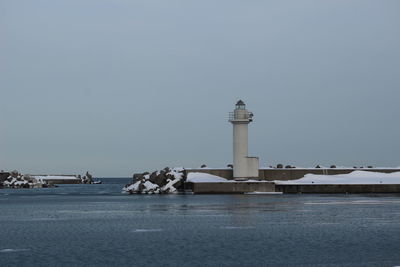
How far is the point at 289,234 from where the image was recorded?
1405 inches

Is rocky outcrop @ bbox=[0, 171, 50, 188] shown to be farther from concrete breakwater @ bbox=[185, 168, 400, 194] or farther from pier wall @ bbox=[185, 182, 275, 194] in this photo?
pier wall @ bbox=[185, 182, 275, 194]

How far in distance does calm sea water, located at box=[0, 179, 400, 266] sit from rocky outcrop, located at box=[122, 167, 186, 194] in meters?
36.7

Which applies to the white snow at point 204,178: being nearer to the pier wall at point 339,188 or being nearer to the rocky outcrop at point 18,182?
the pier wall at point 339,188

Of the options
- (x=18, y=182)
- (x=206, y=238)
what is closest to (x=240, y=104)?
(x=206, y=238)

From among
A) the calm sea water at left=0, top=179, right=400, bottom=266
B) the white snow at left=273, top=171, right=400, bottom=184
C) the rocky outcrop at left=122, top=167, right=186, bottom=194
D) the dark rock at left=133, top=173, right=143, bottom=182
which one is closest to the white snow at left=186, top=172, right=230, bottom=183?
the rocky outcrop at left=122, top=167, right=186, bottom=194

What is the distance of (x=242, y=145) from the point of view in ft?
251

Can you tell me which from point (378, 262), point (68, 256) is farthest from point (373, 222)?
point (68, 256)

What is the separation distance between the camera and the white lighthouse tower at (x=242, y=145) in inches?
3007

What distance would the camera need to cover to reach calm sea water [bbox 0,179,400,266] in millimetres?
26781

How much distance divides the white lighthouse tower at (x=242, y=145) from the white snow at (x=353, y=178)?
6.26 m

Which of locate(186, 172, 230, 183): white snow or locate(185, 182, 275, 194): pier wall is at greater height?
locate(186, 172, 230, 183): white snow

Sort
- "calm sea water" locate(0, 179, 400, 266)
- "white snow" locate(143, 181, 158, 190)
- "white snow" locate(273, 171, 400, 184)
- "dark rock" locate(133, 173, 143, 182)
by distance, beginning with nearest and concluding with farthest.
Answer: "calm sea water" locate(0, 179, 400, 266), "white snow" locate(273, 171, 400, 184), "white snow" locate(143, 181, 158, 190), "dark rock" locate(133, 173, 143, 182)

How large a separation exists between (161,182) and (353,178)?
24.5 metres

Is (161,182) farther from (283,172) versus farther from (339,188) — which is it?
(339,188)
